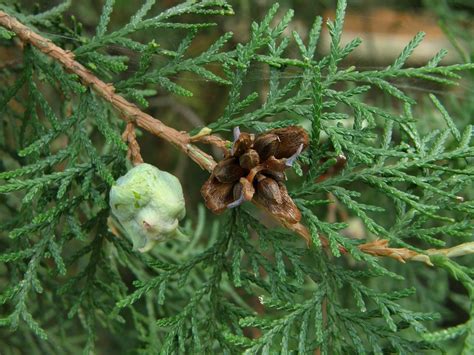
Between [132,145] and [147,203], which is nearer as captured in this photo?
[147,203]

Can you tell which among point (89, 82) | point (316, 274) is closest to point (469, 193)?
point (316, 274)

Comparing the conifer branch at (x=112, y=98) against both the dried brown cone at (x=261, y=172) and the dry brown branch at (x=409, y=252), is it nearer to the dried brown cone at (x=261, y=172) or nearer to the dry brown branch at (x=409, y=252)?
the dried brown cone at (x=261, y=172)

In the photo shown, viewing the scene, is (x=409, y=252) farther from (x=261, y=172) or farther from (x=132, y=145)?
(x=132, y=145)

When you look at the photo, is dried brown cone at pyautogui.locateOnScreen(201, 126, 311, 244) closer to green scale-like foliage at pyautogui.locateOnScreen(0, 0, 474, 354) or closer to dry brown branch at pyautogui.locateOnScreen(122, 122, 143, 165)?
green scale-like foliage at pyautogui.locateOnScreen(0, 0, 474, 354)

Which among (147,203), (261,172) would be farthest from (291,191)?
(147,203)

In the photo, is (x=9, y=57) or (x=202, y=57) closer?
(x=202, y=57)

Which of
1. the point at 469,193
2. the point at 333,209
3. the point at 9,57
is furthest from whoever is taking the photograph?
the point at 333,209

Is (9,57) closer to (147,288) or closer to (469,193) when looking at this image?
(147,288)
